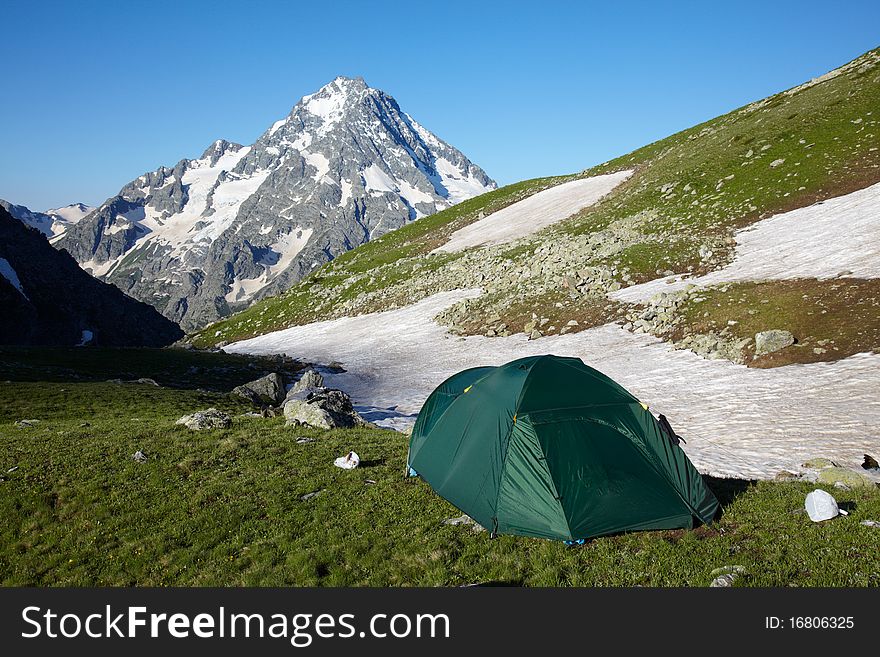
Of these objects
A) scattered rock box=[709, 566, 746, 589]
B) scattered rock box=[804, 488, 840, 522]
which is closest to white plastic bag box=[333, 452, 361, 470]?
scattered rock box=[709, 566, 746, 589]

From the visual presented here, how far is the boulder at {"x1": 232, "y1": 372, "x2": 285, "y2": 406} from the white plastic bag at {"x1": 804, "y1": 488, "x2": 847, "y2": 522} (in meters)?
27.5

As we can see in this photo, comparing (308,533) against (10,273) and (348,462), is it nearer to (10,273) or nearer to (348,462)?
(348,462)

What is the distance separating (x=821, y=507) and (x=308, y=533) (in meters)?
11.8

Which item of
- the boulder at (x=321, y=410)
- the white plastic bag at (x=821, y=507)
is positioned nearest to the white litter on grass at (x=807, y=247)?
the boulder at (x=321, y=410)

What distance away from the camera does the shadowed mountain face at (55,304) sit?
3915 inches

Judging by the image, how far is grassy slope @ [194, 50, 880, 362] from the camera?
45.7 meters

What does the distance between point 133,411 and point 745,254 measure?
46164mm

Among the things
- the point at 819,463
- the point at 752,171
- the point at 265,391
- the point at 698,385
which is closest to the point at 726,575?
the point at 819,463

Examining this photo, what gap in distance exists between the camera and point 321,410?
22188 mm

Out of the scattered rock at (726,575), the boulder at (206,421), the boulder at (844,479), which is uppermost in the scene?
the boulder at (206,421)

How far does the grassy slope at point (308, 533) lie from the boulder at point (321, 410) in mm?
3688

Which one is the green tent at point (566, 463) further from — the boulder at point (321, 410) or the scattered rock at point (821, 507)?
the boulder at point (321, 410)

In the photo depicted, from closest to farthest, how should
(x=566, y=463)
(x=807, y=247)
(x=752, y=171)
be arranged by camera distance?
(x=566, y=463) < (x=807, y=247) < (x=752, y=171)

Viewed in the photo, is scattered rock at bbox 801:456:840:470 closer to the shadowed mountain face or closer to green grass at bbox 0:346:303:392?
green grass at bbox 0:346:303:392
